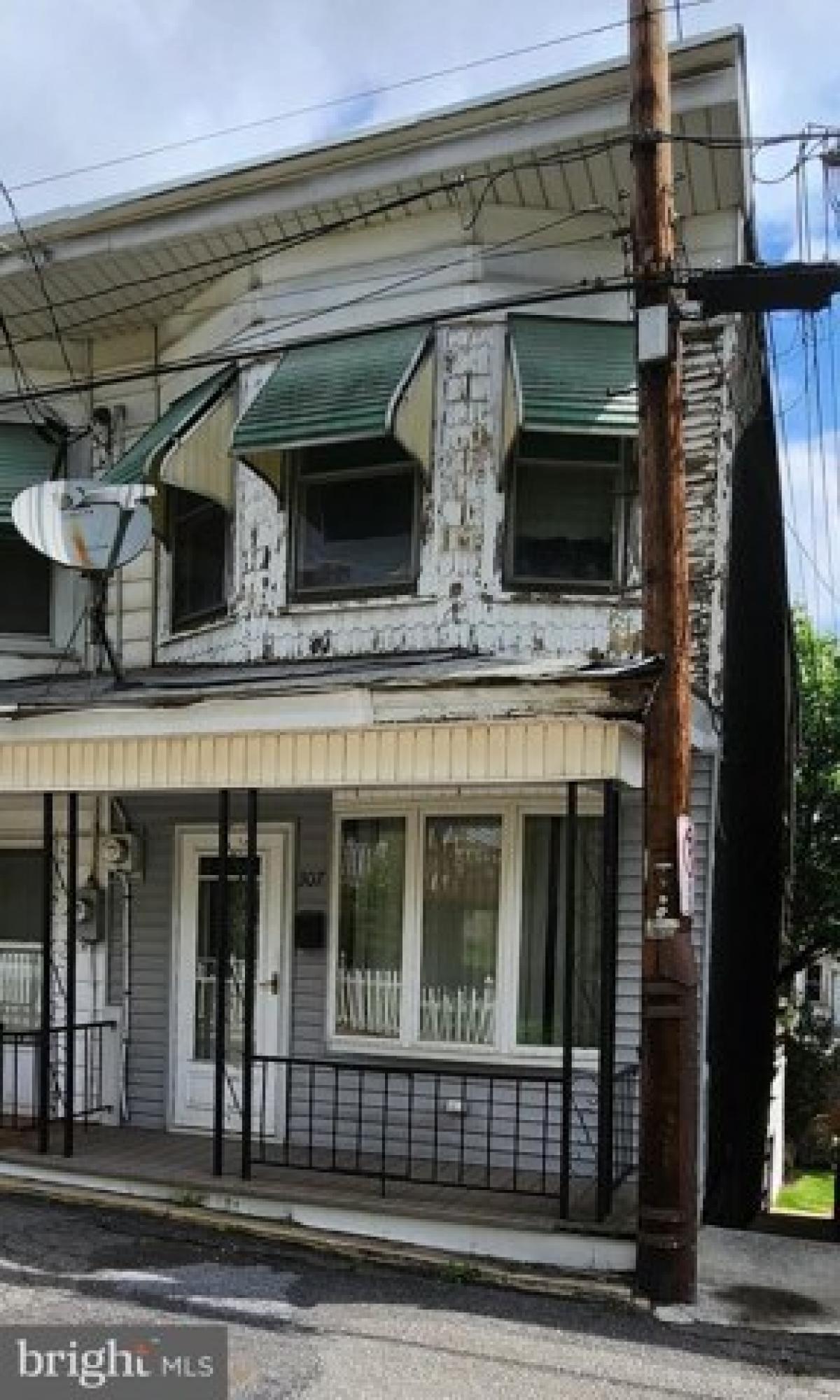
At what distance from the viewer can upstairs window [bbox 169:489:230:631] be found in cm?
1014

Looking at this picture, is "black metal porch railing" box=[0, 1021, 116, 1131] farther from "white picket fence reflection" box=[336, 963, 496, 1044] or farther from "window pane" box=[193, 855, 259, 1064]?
"white picket fence reflection" box=[336, 963, 496, 1044]

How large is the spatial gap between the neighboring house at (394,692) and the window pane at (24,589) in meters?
0.85

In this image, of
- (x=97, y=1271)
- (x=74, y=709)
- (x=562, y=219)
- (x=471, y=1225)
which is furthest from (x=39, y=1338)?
(x=562, y=219)

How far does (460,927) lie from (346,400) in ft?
11.8

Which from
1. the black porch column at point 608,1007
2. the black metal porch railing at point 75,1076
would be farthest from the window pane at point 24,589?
the black porch column at point 608,1007

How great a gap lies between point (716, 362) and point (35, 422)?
18.5 ft

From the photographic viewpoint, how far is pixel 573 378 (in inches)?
333

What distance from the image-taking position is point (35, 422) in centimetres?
1104

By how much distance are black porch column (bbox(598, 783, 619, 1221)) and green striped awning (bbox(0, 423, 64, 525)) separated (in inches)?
225

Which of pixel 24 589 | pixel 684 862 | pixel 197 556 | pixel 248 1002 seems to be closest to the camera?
pixel 684 862

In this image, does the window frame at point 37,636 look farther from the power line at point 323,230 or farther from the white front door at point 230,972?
the white front door at point 230,972

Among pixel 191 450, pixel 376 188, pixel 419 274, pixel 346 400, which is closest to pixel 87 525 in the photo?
pixel 191 450

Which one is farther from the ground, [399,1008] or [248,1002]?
[248,1002]

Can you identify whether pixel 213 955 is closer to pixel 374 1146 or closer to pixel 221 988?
pixel 221 988
